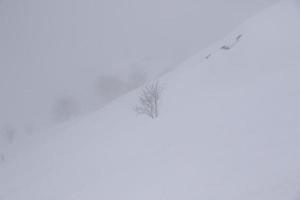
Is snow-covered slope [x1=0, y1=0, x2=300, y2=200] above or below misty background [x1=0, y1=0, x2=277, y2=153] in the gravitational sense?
below

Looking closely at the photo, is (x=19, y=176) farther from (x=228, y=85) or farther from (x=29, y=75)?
(x=29, y=75)

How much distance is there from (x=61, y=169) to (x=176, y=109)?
9.52 meters

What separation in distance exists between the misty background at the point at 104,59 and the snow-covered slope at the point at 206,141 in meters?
33.1

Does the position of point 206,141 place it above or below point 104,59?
below

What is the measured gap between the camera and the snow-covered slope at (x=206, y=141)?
1164 cm

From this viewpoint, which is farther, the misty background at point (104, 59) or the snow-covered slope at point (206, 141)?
the misty background at point (104, 59)

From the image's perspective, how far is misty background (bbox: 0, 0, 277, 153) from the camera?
263 feet

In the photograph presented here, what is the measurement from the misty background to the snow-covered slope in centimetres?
3314

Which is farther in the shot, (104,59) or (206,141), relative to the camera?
(104,59)

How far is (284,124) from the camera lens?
43.8 feet

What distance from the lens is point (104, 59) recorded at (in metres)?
120

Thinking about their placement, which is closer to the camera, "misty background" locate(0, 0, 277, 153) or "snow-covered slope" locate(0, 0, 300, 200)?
"snow-covered slope" locate(0, 0, 300, 200)

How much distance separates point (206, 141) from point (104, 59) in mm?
108940

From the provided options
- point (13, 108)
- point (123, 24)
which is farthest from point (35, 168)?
point (123, 24)
